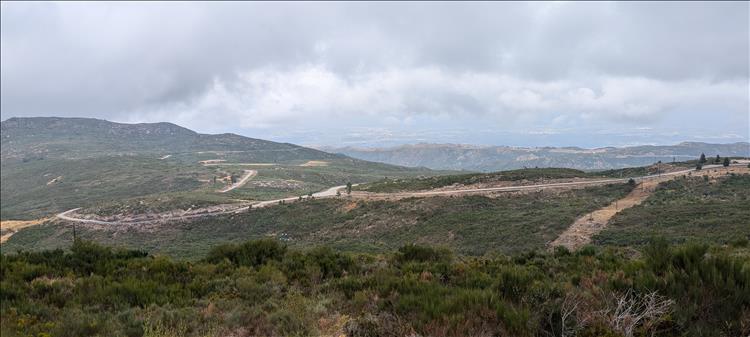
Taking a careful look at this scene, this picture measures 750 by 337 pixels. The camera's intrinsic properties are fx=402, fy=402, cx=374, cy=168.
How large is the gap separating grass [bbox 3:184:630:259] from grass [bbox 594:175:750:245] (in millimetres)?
4525

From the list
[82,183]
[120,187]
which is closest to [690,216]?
[120,187]

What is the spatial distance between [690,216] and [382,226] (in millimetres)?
29331

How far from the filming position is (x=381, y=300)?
728cm

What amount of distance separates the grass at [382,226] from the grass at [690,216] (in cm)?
452

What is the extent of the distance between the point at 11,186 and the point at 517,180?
174 metres

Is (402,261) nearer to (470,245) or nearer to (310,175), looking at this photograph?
(470,245)

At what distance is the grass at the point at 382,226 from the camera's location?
3616 centimetres

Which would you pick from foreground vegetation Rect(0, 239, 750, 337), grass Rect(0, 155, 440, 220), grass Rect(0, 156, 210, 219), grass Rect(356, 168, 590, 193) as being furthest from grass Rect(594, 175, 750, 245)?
grass Rect(0, 156, 210, 219)

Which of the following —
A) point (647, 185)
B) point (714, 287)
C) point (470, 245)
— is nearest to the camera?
point (714, 287)

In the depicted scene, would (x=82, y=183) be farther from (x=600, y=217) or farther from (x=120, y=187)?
(x=600, y=217)

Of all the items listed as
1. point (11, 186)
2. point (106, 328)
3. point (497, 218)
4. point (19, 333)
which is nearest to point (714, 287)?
point (106, 328)

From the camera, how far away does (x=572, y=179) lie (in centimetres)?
6109

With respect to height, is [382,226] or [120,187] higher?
[382,226]

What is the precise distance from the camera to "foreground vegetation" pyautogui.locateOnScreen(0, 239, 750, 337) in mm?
5508
